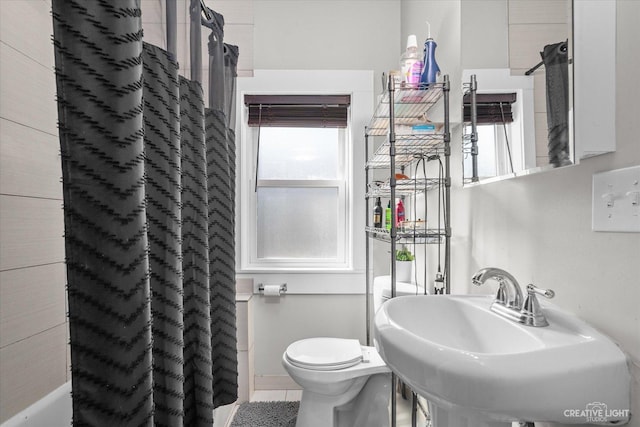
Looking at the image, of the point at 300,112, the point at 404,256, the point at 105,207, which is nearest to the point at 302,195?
the point at 300,112

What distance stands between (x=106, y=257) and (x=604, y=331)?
3.23 feet

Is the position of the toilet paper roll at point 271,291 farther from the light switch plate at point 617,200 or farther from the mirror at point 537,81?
the light switch plate at point 617,200

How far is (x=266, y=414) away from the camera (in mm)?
1897

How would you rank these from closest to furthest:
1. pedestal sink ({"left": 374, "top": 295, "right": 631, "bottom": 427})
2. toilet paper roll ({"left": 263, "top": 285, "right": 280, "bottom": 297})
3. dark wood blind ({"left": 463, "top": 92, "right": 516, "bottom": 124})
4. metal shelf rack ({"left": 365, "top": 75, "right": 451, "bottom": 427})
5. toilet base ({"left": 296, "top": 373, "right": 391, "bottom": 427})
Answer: pedestal sink ({"left": 374, "top": 295, "right": 631, "bottom": 427}) < dark wood blind ({"left": 463, "top": 92, "right": 516, "bottom": 124}) < metal shelf rack ({"left": 365, "top": 75, "right": 451, "bottom": 427}) < toilet base ({"left": 296, "top": 373, "right": 391, "bottom": 427}) < toilet paper roll ({"left": 263, "top": 285, "right": 280, "bottom": 297})

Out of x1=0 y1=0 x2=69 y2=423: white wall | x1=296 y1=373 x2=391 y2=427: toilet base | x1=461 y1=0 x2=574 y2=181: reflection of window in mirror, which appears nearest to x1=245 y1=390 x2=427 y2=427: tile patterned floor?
x1=296 y1=373 x2=391 y2=427: toilet base

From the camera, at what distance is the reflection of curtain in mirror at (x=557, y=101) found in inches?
31.5

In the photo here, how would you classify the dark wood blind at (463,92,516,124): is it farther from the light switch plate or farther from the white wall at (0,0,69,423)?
the white wall at (0,0,69,423)

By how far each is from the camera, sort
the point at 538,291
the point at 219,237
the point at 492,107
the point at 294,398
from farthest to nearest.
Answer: the point at 294,398, the point at 219,237, the point at 492,107, the point at 538,291

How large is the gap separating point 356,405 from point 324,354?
1.05 feet

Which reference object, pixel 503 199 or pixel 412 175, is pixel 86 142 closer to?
pixel 503 199

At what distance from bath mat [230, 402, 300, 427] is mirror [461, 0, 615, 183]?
5.11ft

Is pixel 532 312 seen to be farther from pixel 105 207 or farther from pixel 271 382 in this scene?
pixel 271 382


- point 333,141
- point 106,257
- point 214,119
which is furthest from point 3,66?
point 333,141

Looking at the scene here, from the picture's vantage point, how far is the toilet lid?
150 cm
